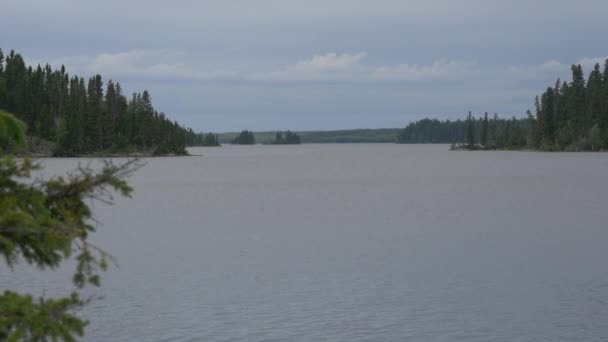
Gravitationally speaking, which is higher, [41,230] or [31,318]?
[41,230]

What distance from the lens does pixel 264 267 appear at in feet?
83.8

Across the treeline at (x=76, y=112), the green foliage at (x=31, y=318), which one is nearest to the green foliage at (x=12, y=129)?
the green foliage at (x=31, y=318)

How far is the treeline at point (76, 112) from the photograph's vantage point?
148m

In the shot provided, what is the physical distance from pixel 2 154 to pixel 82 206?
0.91 metres

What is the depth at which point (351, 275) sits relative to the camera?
2361 centimetres

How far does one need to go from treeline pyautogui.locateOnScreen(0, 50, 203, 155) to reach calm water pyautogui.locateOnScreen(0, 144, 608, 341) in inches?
4085

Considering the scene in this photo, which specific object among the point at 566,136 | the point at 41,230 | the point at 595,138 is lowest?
the point at 41,230

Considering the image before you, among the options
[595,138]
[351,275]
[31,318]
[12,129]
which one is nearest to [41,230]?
[31,318]

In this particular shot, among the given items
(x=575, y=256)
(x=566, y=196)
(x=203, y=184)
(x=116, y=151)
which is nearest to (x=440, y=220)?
(x=575, y=256)

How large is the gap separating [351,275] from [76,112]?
13211 centimetres

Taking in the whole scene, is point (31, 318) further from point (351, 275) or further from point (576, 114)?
point (576, 114)

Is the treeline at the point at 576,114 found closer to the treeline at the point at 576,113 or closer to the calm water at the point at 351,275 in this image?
the treeline at the point at 576,113

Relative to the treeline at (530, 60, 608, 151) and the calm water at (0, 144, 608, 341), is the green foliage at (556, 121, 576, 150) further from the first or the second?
the calm water at (0, 144, 608, 341)

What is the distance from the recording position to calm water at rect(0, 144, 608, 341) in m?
17.8
